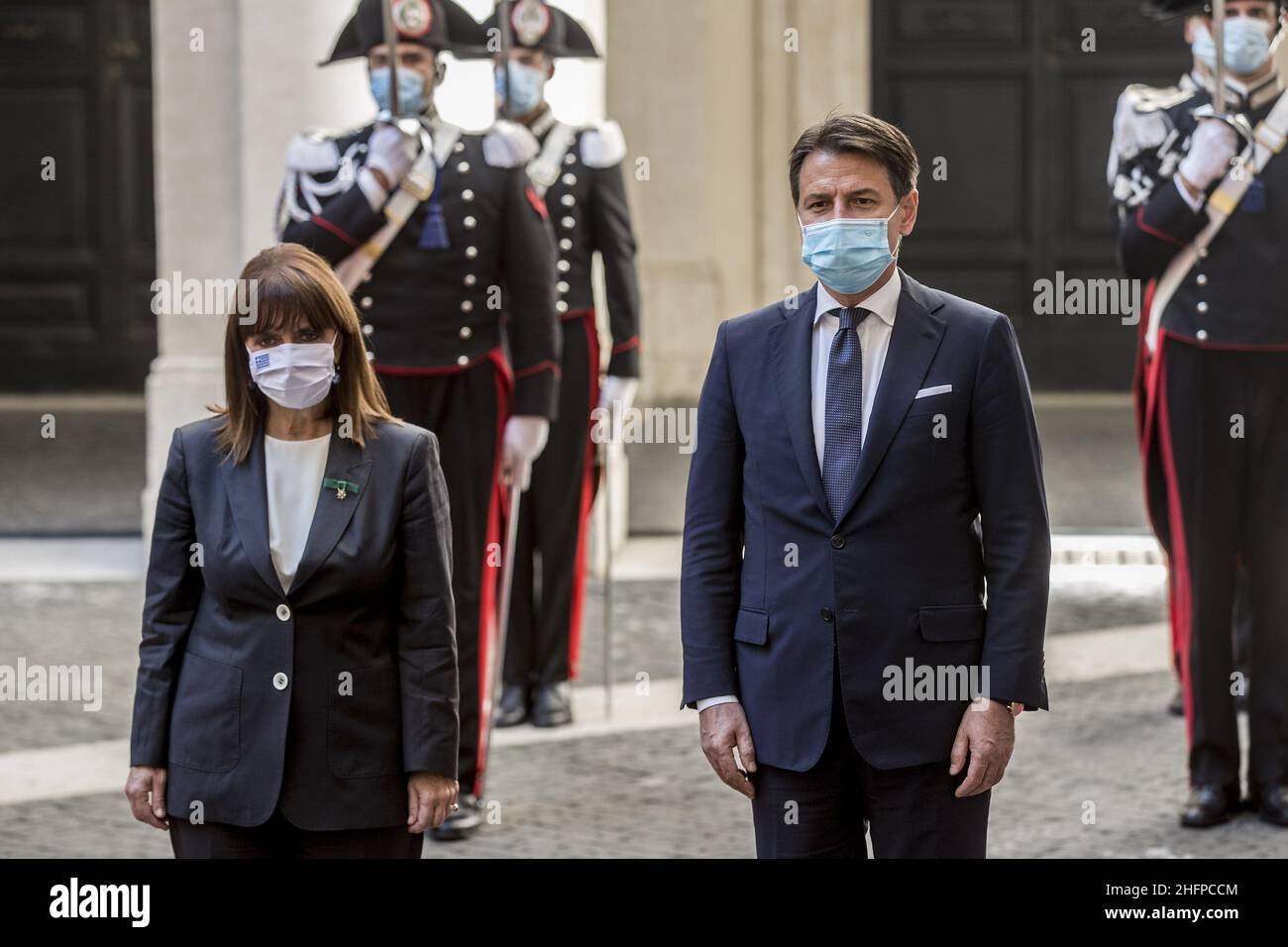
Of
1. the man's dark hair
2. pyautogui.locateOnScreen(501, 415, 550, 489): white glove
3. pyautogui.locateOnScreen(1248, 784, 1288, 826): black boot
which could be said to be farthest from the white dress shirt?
pyautogui.locateOnScreen(1248, 784, 1288, 826): black boot

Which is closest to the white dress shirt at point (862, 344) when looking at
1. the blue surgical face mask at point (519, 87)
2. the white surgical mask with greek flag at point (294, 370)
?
the white surgical mask with greek flag at point (294, 370)

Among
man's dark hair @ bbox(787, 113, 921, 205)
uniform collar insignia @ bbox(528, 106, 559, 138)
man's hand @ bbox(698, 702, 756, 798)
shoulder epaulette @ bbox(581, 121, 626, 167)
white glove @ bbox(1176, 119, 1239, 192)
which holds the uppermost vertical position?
uniform collar insignia @ bbox(528, 106, 559, 138)

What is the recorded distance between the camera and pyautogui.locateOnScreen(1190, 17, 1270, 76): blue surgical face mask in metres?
6.14

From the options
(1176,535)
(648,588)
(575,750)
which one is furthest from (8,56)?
(1176,535)

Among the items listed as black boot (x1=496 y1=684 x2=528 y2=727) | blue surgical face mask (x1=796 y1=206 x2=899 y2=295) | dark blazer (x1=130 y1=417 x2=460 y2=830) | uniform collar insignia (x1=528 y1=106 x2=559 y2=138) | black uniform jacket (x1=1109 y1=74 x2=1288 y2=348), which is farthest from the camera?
uniform collar insignia (x1=528 y1=106 x2=559 y2=138)

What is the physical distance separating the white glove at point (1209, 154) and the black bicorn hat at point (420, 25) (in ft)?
6.43

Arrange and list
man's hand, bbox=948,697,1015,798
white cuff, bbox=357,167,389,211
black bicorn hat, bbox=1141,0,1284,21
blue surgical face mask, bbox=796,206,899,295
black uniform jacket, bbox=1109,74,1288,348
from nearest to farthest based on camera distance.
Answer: man's hand, bbox=948,697,1015,798 → blue surgical face mask, bbox=796,206,899,295 → white cuff, bbox=357,167,389,211 → black uniform jacket, bbox=1109,74,1288,348 → black bicorn hat, bbox=1141,0,1284,21

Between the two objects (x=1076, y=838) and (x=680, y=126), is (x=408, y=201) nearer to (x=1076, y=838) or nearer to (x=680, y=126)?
(x=1076, y=838)

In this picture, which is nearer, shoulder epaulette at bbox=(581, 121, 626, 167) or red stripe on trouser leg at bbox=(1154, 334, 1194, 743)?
red stripe on trouser leg at bbox=(1154, 334, 1194, 743)

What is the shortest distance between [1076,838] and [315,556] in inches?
112

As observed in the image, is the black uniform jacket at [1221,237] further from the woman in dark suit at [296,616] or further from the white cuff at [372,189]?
the woman in dark suit at [296,616]

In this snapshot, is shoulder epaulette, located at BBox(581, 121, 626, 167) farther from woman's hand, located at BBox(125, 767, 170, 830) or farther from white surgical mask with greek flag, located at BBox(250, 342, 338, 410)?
woman's hand, located at BBox(125, 767, 170, 830)

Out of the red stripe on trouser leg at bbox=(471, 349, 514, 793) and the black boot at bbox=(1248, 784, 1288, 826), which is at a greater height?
the red stripe on trouser leg at bbox=(471, 349, 514, 793)

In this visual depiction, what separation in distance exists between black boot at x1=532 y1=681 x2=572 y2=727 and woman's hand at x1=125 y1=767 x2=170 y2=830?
3.62 metres
